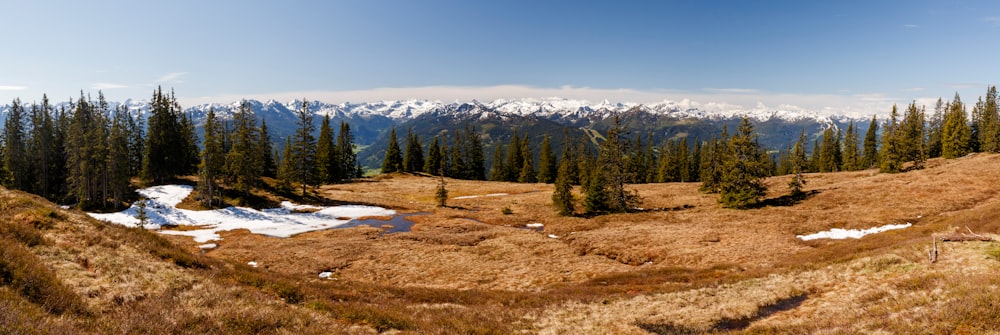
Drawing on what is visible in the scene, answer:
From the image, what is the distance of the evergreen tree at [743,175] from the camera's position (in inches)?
1933

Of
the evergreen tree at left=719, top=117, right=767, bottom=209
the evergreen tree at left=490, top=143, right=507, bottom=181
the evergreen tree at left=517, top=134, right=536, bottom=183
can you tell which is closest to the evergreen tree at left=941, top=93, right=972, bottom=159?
the evergreen tree at left=719, top=117, right=767, bottom=209

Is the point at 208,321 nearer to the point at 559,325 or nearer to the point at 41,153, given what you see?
the point at 559,325

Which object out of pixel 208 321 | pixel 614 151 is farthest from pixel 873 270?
pixel 614 151

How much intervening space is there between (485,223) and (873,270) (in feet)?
126

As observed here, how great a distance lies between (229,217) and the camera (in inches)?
2024

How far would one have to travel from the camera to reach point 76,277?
12.0 m

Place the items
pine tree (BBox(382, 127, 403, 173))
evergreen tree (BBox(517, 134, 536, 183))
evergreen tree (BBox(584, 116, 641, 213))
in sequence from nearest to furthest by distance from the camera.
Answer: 1. evergreen tree (BBox(584, 116, 641, 213))
2. evergreen tree (BBox(517, 134, 536, 183))
3. pine tree (BBox(382, 127, 403, 173))

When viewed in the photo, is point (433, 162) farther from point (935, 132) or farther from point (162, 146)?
point (935, 132)

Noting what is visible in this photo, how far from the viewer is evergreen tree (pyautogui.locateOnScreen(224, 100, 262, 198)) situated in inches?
2325

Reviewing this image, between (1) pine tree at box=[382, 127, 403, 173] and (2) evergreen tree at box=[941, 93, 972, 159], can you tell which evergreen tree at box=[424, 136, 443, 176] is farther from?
(2) evergreen tree at box=[941, 93, 972, 159]

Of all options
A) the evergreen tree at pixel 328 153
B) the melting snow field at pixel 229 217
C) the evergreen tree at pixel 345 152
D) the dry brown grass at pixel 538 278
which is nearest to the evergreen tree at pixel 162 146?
the melting snow field at pixel 229 217

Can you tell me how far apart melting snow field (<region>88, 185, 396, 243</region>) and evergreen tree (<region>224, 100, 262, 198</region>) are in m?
5.42

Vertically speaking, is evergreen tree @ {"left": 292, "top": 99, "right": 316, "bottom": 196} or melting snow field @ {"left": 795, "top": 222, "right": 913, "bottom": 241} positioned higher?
evergreen tree @ {"left": 292, "top": 99, "right": 316, "bottom": 196}

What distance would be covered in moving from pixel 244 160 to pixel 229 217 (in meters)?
11.0
